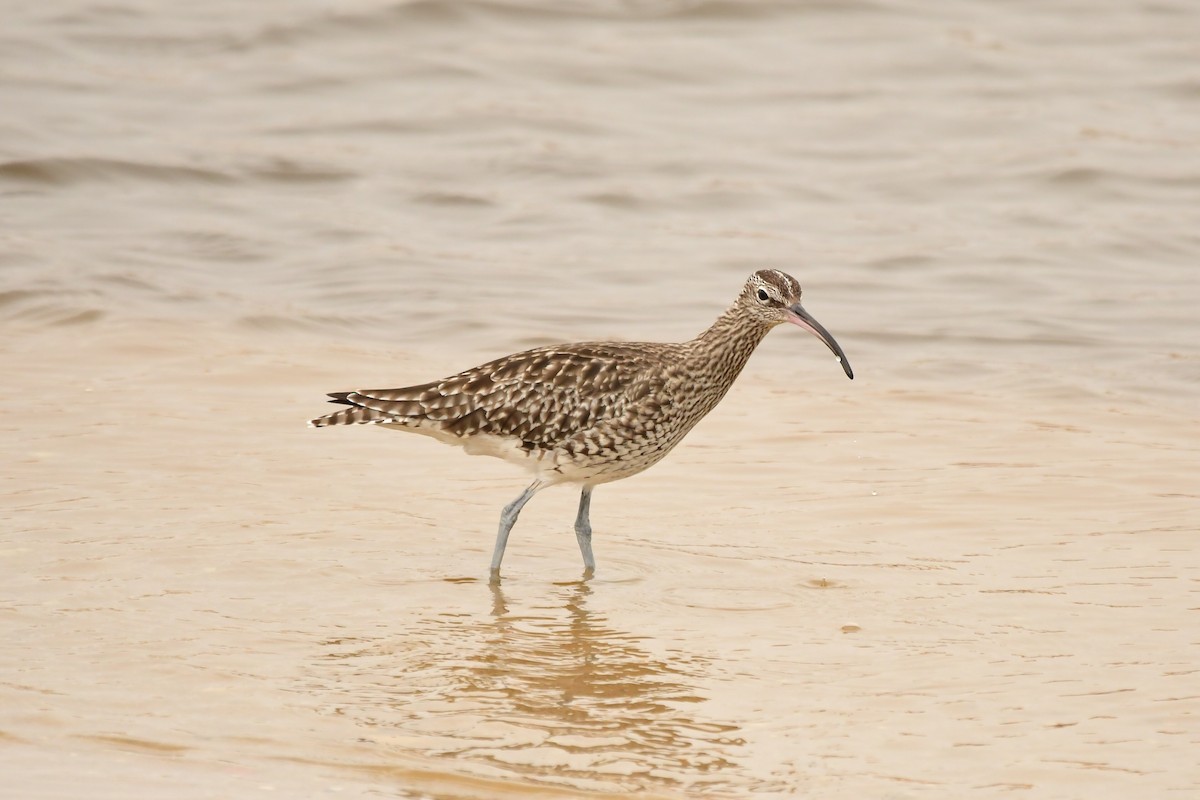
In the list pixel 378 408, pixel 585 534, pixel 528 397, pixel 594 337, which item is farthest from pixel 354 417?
pixel 594 337

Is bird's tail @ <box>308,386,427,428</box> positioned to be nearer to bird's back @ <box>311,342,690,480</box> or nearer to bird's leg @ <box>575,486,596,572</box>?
bird's back @ <box>311,342,690,480</box>

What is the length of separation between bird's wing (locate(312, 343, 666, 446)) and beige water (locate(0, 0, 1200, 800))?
678 mm

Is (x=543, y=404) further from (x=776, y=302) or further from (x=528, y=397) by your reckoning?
(x=776, y=302)

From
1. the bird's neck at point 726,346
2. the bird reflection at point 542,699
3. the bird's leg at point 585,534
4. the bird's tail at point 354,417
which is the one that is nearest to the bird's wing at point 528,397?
the bird's tail at point 354,417

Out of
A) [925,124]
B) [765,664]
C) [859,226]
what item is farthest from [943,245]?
[765,664]

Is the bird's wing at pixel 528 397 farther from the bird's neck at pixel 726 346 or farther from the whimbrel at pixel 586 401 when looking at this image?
the bird's neck at pixel 726 346

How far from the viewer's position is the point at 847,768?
6.83 meters

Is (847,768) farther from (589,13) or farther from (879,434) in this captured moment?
(589,13)

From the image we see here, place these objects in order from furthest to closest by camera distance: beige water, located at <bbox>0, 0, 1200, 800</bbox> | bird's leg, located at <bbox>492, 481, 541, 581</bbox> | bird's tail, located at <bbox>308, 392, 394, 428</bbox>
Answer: bird's tail, located at <bbox>308, 392, 394, 428</bbox> < bird's leg, located at <bbox>492, 481, 541, 581</bbox> < beige water, located at <bbox>0, 0, 1200, 800</bbox>

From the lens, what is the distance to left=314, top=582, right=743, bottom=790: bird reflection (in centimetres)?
687

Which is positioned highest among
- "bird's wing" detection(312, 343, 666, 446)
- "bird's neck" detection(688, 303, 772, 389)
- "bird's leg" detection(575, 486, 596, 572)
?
"bird's neck" detection(688, 303, 772, 389)

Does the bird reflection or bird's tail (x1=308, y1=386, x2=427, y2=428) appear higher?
bird's tail (x1=308, y1=386, x2=427, y2=428)

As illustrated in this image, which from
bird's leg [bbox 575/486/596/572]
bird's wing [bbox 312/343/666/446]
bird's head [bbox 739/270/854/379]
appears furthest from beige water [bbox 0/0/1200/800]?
bird's head [bbox 739/270/854/379]

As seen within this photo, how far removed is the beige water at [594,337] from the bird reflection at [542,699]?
0.10ft
